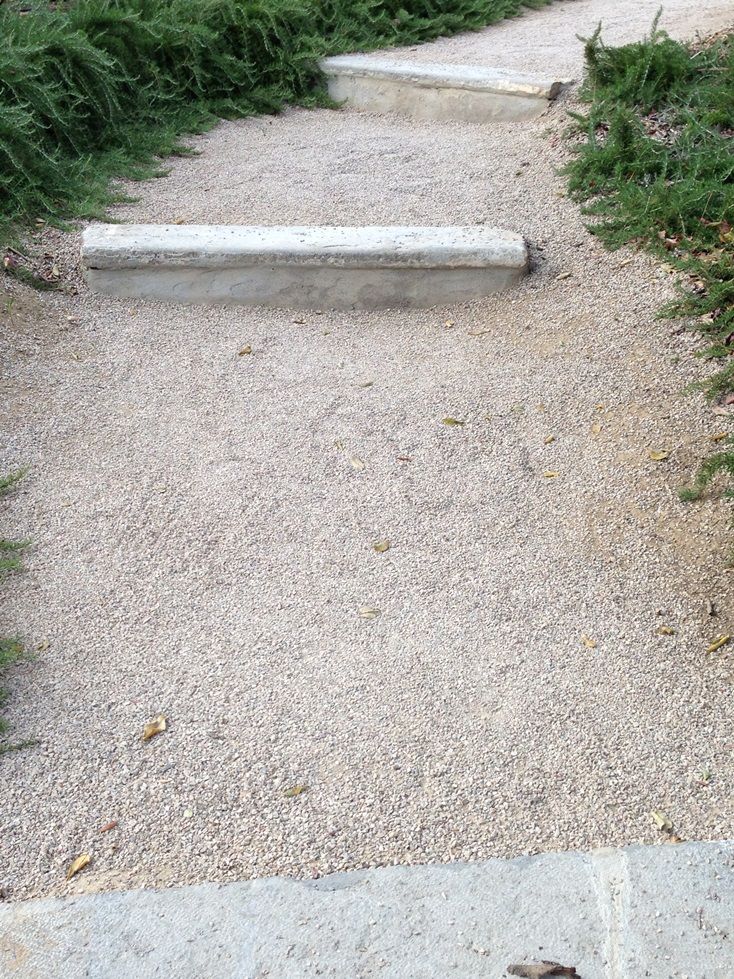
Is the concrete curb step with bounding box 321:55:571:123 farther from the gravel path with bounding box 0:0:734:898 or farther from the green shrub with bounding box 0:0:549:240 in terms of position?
the gravel path with bounding box 0:0:734:898

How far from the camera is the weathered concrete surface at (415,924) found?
2.19 meters

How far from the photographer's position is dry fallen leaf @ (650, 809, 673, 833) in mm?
2525

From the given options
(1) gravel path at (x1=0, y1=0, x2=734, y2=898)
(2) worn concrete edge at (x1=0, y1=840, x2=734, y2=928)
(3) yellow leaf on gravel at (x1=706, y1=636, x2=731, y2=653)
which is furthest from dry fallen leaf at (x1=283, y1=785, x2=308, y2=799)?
(3) yellow leaf on gravel at (x1=706, y1=636, x2=731, y2=653)

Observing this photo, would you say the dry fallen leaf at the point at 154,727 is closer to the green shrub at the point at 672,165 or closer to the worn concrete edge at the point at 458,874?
the worn concrete edge at the point at 458,874

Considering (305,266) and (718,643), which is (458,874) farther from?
(305,266)

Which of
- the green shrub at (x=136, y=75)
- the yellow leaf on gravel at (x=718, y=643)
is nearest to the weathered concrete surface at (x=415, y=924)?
the yellow leaf on gravel at (x=718, y=643)

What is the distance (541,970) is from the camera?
2.16 m

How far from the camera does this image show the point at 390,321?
4898 millimetres

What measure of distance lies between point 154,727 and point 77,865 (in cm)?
45

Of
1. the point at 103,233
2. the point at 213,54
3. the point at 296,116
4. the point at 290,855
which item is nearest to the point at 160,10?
the point at 213,54

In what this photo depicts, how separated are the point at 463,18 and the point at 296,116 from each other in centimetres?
216

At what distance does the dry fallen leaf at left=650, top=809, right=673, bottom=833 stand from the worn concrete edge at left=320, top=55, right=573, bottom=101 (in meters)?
5.10

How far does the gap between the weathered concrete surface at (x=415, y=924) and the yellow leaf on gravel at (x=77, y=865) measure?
0.37 ft

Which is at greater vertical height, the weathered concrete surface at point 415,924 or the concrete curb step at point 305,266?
the concrete curb step at point 305,266
